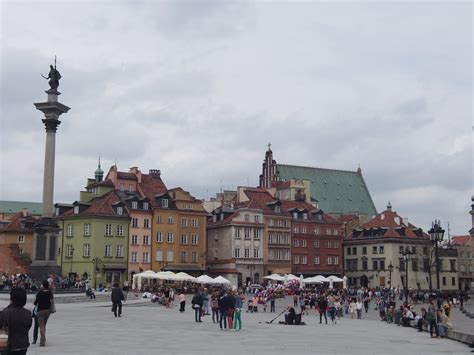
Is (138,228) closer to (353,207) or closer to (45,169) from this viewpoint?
(45,169)

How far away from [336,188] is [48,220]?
74010 millimetres

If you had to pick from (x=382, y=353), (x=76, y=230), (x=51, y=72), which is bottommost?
(x=382, y=353)

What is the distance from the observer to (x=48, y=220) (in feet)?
155

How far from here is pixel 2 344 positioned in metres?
9.62

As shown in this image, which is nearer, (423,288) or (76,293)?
(76,293)

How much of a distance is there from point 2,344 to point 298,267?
84.7m

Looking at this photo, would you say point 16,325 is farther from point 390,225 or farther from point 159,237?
point 390,225

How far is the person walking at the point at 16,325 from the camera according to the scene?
31.3ft

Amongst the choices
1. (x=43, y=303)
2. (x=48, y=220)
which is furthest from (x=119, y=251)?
(x=43, y=303)

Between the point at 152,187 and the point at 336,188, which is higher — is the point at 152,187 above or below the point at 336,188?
below

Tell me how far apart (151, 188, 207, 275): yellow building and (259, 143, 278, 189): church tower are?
932 inches

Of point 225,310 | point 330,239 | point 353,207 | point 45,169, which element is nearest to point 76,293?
point 45,169

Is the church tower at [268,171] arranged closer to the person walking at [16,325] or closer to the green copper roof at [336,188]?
the green copper roof at [336,188]

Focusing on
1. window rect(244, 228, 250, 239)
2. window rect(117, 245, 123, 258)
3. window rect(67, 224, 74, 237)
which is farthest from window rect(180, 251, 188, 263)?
window rect(67, 224, 74, 237)
